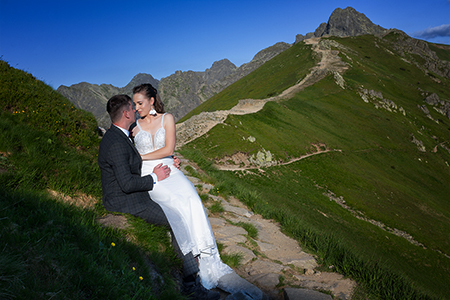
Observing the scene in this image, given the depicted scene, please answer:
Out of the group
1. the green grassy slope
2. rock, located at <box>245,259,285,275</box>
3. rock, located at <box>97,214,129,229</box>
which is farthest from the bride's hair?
the green grassy slope

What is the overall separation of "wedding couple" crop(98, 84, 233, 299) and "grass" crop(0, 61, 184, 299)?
0.87ft

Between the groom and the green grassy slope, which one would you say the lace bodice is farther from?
the green grassy slope

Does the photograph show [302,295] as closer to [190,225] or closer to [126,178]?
[190,225]

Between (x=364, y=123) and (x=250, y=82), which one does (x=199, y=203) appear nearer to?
(x=364, y=123)

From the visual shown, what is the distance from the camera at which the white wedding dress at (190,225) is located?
14.3 feet

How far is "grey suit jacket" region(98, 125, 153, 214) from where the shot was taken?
429cm

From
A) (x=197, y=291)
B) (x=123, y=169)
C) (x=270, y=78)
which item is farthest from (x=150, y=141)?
(x=270, y=78)

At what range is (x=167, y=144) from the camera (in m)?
5.43

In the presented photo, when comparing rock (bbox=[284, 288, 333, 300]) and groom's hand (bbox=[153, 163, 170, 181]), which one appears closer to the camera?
rock (bbox=[284, 288, 333, 300])

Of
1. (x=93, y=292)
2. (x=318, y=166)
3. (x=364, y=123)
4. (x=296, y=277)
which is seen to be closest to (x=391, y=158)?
(x=364, y=123)

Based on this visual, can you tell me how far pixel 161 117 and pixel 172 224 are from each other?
238 cm

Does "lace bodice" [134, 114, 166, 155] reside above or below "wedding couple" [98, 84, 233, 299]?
above

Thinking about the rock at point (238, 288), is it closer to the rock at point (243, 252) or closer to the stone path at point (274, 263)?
the stone path at point (274, 263)

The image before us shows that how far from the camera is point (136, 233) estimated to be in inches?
165
